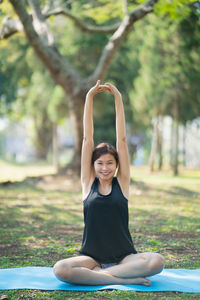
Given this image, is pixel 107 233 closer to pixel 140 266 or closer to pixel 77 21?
pixel 140 266

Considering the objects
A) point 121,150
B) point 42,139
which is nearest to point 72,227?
point 121,150

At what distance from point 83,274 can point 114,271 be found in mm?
257

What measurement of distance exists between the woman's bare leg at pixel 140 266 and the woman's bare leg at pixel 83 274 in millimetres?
43

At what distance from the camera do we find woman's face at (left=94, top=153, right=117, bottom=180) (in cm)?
348

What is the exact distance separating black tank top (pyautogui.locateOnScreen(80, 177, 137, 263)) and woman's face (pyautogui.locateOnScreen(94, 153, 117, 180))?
0.51 ft

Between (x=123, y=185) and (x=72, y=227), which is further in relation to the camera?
(x=72, y=227)

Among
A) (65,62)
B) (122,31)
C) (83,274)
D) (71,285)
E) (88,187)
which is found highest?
(122,31)

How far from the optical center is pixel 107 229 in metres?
3.36

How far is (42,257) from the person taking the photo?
435 cm

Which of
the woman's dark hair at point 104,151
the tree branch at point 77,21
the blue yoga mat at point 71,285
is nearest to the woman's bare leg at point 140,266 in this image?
the blue yoga mat at point 71,285

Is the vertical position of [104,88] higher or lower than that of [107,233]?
higher

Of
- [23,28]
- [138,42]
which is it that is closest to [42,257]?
[23,28]

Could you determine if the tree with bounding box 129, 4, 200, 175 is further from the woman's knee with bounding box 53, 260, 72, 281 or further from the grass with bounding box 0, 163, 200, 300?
the woman's knee with bounding box 53, 260, 72, 281

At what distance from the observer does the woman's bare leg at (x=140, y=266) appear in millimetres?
3258
